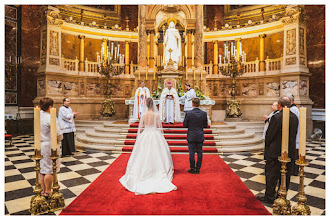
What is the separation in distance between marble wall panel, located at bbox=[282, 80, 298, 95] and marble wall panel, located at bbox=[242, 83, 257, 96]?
1.74 meters

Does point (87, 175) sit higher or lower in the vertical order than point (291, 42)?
lower

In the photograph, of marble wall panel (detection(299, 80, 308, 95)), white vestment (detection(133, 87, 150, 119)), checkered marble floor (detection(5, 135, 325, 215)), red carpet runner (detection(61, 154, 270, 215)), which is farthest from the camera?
marble wall panel (detection(299, 80, 308, 95))

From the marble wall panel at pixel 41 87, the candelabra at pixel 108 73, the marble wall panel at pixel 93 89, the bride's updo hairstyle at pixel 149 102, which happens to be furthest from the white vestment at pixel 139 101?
the marble wall panel at pixel 41 87

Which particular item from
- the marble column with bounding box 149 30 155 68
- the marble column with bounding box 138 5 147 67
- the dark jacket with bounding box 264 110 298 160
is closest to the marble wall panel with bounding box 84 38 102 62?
the marble column with bounding box 138 5 147 67

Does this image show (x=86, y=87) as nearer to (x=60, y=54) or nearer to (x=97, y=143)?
(x=60, y=54)

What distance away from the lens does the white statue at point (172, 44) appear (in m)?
10.3

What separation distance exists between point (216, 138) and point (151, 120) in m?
3.66

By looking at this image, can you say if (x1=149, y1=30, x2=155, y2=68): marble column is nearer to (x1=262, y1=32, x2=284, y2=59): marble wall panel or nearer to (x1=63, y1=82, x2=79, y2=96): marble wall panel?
(x1=63, y1=82, x2=79, y2=96): marble wall panel

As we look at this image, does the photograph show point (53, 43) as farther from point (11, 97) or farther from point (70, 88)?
point (11, 97)

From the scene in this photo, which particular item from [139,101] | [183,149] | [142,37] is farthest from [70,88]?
[183,149]

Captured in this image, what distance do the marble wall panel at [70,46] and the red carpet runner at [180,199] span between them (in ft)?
32.0

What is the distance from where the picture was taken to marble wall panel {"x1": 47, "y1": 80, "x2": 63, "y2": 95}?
1031 centimetres

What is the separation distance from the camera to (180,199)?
3186mm

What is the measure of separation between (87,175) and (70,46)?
32.1ft
